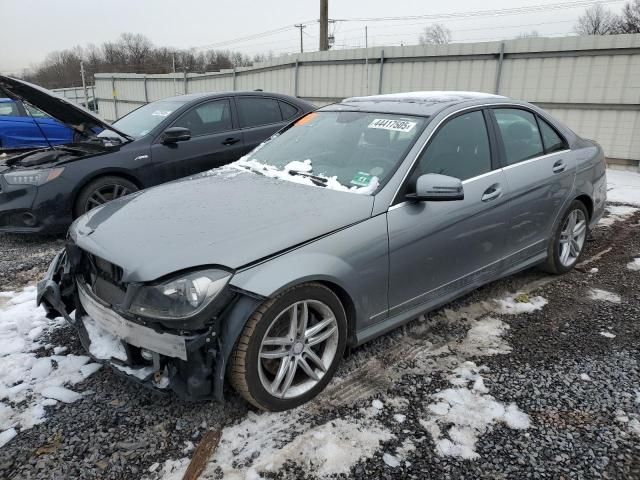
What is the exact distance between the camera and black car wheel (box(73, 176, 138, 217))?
5.19 meters

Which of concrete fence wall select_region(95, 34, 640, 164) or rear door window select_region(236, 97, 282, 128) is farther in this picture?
concrete fence wall select_region(95, 34, 640, 164)

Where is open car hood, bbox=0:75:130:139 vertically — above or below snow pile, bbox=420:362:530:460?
above

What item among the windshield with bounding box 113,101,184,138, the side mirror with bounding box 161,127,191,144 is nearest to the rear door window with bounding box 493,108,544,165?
the side mirror with bounding box 161,127,191,144

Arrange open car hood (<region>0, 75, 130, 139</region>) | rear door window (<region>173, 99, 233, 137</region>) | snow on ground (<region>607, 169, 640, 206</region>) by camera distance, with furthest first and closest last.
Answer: snow on ground (<region>607, 169, 640, 206</region>), rear door window (<region>173, 99, 233, 137</region>), open car hood (<region>0, 75, 130, 139</region>)

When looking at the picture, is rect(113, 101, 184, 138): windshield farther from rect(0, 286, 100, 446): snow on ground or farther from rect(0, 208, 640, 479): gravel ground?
rect(0, 208, 640, 479): gravel ground

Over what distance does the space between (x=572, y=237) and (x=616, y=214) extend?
8.85 ft

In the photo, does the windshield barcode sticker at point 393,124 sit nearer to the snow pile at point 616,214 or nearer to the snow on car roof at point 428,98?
the snow on car roof at point 428,98

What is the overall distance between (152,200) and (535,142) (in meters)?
3.00

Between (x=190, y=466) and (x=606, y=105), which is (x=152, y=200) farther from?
(x=606, y=105)

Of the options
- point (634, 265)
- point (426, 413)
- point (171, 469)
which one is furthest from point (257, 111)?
point (171, 469)

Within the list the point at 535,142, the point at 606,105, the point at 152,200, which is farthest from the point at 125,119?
the point at 606,105

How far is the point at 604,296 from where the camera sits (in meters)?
4.07

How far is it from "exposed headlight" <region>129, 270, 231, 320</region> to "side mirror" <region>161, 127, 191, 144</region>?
368 cm

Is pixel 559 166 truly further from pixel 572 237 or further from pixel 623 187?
pixel 623 187
